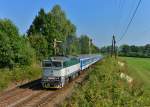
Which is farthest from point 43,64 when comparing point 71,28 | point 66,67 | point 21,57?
point 71,28

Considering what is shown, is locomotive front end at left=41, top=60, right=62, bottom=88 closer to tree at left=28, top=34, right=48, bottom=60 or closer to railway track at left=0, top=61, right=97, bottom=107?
railway track at left=0, top=61, right=97, bottom=107

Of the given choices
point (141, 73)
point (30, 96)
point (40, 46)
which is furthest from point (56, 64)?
point (141, 73)

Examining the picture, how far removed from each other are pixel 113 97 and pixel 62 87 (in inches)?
864

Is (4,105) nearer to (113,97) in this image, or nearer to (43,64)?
(43,64)

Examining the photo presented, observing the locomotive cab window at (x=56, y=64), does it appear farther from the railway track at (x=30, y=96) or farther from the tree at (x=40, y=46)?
the tree at (x=40, y=46)

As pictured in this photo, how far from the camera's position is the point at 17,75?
145 feet

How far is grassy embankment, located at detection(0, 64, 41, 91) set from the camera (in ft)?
130

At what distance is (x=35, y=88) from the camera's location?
132 feet

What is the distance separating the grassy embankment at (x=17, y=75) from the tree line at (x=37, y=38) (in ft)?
5.07

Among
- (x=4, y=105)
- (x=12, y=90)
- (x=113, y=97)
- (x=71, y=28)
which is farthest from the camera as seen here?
(x=71, y=28)

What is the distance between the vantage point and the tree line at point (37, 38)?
48.1 metres

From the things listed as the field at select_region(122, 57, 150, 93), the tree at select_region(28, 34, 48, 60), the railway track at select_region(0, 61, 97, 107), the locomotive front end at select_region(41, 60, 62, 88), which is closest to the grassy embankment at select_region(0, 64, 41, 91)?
the railway track at select_region(0, 61, 97, 107)

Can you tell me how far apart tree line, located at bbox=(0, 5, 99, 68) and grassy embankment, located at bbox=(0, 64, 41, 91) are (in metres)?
1.54

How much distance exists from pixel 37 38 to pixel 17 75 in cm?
2762
